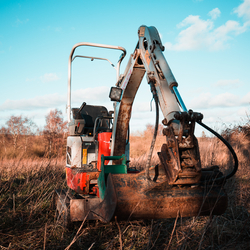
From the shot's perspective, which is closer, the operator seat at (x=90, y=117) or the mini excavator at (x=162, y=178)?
the mini excavator at (x=162, y=178)

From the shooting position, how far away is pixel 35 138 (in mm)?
16312

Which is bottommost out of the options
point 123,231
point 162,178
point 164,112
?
point 123,231

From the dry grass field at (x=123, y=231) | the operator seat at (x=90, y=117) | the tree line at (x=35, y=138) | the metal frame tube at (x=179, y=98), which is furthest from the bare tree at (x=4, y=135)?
the metal frame tube at (x=179, y=98)

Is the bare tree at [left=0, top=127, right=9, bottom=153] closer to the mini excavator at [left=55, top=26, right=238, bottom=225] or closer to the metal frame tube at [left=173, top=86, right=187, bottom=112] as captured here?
the mini excavator at [left=55, top=26, right=238, bottom=225]

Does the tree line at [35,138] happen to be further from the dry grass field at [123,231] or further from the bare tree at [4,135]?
the dry grass field at [123,231]

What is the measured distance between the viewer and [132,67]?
3.82 metres

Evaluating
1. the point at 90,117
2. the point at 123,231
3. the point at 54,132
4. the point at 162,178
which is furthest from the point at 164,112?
the point at 54,132

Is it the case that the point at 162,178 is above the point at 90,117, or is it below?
below

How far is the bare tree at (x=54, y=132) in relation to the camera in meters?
15.9

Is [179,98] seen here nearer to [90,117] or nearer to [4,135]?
[90,117]

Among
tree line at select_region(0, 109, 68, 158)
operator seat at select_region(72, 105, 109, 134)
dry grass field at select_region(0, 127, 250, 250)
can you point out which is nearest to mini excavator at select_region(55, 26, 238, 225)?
dry grass field at select_region(0, 127, 250, 250)

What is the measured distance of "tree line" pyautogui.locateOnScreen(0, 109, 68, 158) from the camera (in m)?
15.0

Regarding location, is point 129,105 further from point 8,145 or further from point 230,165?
point 8,145

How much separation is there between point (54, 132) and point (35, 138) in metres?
1.37
